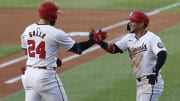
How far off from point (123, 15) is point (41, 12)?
554 inches

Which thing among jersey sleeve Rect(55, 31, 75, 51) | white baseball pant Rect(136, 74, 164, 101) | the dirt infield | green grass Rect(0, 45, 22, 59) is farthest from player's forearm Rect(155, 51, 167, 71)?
green grass Rect(0, 45, 22, 59)

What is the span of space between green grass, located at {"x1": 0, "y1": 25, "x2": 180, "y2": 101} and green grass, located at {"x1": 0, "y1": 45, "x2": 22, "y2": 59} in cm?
260

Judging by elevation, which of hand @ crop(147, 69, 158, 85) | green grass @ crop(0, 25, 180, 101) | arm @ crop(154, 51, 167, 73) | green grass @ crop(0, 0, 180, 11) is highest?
arm @ crop(154, 51, 167, 73)

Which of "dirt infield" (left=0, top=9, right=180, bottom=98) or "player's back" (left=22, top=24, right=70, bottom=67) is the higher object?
"player's back" (left=22, top=24, right=70, bottom=67)

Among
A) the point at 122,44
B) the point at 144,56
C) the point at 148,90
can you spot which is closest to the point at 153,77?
the point at 148,90

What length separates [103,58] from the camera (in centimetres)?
1378

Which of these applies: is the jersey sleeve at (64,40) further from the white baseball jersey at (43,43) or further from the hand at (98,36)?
the hand at (98,36)

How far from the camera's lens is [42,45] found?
6777 mm

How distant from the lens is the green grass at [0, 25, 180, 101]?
33.1ft

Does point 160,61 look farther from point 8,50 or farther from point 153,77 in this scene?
point 8,50

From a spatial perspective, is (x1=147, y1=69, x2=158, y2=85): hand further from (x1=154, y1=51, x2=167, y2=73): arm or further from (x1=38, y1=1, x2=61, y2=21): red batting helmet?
(x1=38, y1=1, x2=61, y2=21): red batting helmet

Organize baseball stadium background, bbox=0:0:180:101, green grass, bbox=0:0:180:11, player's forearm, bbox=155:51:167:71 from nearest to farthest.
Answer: player's forearm, bbox=155:51:167:71 < baseball stadium background, bbox=0:0:180:101 < green grass, bbox=0:0:180:11

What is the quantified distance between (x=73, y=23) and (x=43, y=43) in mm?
12489

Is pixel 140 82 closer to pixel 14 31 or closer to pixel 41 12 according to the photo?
pixel 41 12
